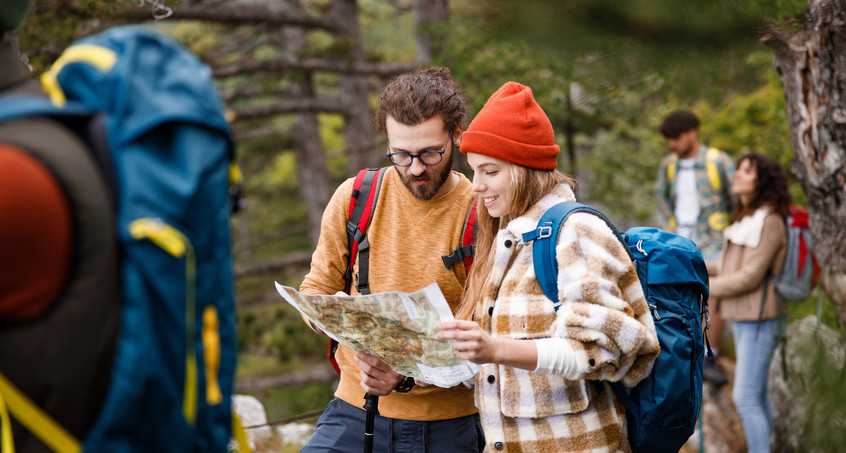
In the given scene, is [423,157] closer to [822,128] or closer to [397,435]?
[397,435]

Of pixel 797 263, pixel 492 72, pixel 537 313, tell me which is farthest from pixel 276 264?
pixel 537 313

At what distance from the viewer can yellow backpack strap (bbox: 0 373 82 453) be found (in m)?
1.14

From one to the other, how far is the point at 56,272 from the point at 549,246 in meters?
1.34

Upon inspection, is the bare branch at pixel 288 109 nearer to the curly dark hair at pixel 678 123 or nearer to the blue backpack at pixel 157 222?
the curly dark hair at pixel 678 123

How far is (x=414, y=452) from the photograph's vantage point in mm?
2576

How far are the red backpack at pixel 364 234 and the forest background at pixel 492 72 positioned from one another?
623mm

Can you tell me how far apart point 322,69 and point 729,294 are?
19.0 ft

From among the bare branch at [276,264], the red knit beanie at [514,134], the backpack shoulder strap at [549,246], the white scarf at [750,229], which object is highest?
the red knit beanie at [514,134]

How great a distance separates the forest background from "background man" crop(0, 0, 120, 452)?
67 cm

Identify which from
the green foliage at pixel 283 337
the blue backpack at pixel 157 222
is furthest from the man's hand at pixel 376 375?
the green foliage at pixel 283 337

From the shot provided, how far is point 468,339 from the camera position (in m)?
1.81

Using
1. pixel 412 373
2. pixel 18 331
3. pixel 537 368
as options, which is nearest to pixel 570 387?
pixel 537 368

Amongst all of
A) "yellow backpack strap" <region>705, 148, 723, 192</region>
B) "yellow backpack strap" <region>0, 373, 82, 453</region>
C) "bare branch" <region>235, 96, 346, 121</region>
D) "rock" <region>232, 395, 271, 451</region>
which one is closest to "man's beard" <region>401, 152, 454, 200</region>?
"yellow backpack strap" <region>0, 373, 82, 453</region>

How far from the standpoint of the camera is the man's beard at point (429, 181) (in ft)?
8.55
